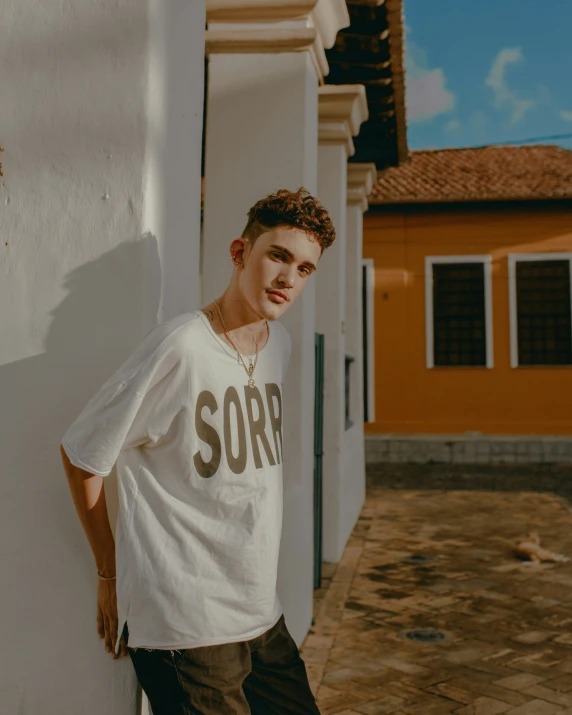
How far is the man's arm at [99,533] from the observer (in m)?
1.68

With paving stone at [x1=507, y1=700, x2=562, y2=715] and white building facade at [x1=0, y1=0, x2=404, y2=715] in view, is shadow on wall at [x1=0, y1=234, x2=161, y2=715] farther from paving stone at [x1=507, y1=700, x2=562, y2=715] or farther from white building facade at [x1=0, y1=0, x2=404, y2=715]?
paving stone at [x1=507, y1=700, x2=562, y2=715]

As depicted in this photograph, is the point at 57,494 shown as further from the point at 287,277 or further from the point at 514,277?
the point at 514,277

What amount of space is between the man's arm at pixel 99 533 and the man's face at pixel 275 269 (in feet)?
1.84

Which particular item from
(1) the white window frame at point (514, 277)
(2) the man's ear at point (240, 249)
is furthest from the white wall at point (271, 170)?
(1) the white window frame at point (514, 277)

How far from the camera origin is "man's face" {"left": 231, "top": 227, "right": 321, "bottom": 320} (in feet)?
6.07

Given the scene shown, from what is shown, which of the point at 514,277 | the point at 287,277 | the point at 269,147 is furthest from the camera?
the point at 514,277

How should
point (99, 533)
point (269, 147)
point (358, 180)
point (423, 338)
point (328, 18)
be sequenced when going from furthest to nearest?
point (423, 338), point (358, 180), point (328, 18), point (269, 147), point (99, 533)

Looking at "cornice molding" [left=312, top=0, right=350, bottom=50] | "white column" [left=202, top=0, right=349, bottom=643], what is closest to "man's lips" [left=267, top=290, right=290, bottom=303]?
"white column" [left=202, top=0, right=349, bottom=643]

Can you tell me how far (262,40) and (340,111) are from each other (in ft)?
5.33

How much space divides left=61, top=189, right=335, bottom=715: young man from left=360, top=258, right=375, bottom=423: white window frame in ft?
49.0

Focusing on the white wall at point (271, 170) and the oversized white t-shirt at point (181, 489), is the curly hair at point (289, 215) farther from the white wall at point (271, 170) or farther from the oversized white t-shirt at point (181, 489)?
the white wall at point (271, 170)

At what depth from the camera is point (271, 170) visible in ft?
13.7

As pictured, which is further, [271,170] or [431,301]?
[431,301]

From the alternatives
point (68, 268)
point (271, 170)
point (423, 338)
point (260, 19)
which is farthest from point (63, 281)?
point (423, 338)
